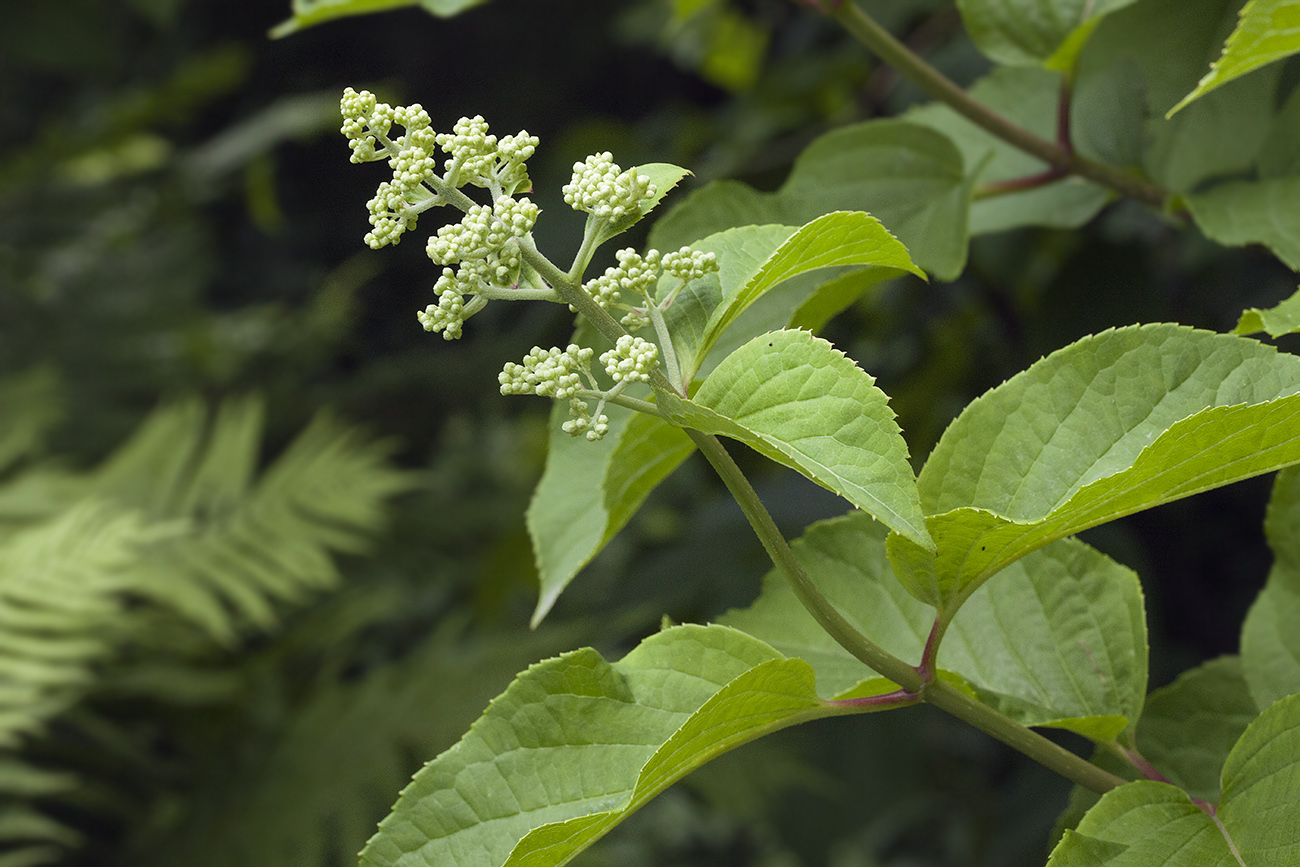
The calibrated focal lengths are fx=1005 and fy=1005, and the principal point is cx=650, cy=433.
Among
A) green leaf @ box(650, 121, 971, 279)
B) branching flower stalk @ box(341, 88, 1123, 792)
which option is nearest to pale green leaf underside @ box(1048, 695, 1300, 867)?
branching flower stalk @ box(341, 88, 1123, 792)

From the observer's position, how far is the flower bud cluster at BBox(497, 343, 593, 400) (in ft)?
0.91

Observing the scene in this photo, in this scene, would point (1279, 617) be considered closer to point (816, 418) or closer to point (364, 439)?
point (816, 418)

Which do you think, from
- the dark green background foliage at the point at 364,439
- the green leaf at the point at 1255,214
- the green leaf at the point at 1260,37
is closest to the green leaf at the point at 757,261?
the green leaf at the point at 1260,37

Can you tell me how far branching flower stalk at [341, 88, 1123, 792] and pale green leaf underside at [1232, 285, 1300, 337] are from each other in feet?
0.47

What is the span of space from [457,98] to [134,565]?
1744mm

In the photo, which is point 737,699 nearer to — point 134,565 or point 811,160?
Result: point 811,160

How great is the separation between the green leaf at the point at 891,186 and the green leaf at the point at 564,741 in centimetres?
24

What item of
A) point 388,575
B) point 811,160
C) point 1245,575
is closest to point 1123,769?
point 811,160

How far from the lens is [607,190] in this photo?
0.29 meters

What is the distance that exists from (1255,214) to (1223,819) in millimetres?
268

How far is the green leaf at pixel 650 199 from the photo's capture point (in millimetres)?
303

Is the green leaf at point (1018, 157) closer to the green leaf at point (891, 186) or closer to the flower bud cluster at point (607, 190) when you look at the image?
the green leaf at point (891, 186)

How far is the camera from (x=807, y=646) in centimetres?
39

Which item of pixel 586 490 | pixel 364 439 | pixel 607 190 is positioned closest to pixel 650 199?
pixel 607 190
